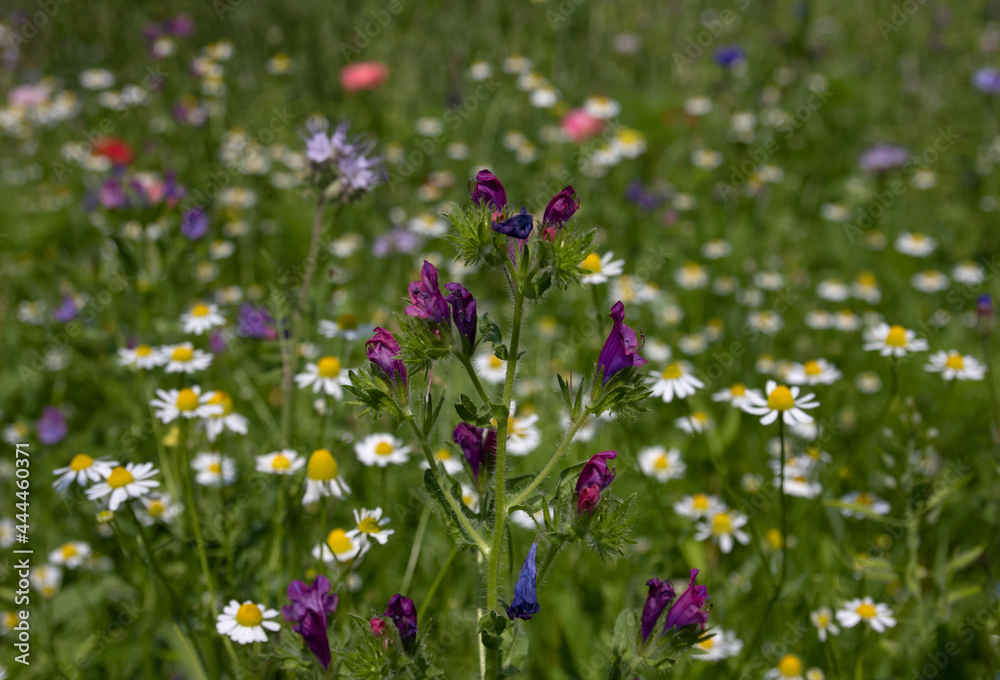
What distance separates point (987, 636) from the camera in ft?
7.17

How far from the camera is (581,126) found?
16.4 feet

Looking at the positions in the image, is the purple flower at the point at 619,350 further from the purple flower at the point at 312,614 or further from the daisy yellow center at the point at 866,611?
the daisy yellow center at the point at 866,611

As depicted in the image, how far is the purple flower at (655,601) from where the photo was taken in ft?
4.68

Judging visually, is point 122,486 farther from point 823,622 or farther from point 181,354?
point 823,622

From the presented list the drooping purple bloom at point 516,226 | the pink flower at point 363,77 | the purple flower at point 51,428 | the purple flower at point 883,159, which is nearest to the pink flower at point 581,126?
the pink flower at point 363,77

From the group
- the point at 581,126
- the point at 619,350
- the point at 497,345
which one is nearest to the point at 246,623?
the point at 497,345

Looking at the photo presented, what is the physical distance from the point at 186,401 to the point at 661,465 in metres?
1.61

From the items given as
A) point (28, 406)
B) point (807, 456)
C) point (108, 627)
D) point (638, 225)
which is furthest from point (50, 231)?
point (807, 456)

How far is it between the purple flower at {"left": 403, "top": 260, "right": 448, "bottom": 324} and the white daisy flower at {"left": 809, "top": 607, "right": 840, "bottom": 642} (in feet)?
4.50

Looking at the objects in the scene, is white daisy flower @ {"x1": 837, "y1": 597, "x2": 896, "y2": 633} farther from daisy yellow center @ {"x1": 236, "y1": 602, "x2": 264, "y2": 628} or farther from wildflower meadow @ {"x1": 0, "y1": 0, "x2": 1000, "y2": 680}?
daisy yellow center @ {"x1": 236, "y1": 602, "x2": 264, "y2": 628}

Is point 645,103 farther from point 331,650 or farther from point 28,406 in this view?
point 331,650

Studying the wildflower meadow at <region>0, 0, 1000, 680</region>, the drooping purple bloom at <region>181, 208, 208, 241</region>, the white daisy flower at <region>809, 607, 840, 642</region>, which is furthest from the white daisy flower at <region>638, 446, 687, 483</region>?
the drooping purple bloom at <region>181, 208, 208, 241</region>

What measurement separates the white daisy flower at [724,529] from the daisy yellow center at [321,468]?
1.20 meters

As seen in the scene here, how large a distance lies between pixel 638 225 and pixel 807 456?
259cm
